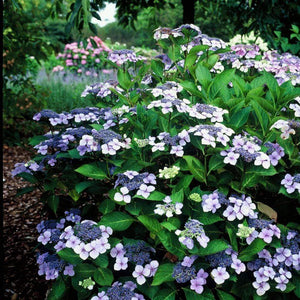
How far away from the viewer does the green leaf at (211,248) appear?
1.41m

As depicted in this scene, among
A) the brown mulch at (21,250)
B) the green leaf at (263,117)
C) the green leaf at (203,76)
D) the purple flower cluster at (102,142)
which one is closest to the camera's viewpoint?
the purple flower cluster at (102,142)

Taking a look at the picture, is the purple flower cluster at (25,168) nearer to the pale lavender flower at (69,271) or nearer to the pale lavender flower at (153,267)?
the pale lavender flower at (69,271)

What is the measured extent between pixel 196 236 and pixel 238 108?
2.21 feet

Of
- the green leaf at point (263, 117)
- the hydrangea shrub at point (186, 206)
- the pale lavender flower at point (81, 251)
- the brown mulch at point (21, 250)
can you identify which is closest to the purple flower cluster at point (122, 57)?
the hydrangea shrub at point (186, 206)

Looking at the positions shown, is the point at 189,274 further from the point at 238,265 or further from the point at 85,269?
the point at 85,269

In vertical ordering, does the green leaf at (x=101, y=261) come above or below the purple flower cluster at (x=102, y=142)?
below

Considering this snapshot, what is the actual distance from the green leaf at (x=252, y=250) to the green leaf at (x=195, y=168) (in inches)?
12.8

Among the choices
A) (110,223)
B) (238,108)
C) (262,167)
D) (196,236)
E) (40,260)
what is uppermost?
(238,108)

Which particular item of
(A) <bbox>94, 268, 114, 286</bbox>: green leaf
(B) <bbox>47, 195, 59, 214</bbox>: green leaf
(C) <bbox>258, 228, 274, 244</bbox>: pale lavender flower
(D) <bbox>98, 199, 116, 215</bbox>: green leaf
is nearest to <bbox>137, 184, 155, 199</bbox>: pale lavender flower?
(D) <bbox>98, 199, 116, 215</bbox>: green leaf

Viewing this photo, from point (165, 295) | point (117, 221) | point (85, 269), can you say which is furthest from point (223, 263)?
point (85, 269)

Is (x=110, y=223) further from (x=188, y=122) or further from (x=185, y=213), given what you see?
(x=188, y=122)

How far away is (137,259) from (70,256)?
29cm

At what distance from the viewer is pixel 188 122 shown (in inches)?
71.9

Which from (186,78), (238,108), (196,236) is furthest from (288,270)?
(186,78)
